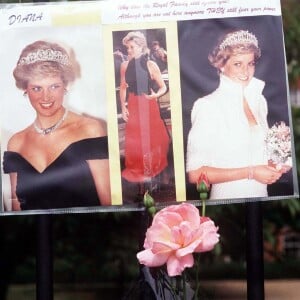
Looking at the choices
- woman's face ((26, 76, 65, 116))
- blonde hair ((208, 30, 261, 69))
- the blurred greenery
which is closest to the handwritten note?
blonde hair ((208, 30, 261, 69))

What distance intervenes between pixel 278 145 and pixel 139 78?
2.06 feet

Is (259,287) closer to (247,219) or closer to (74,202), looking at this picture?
(247,219)

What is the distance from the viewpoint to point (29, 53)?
10.00ft

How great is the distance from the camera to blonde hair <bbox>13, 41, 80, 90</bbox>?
304 cm

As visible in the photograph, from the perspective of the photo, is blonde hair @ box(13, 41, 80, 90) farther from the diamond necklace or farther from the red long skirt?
the red long skirt

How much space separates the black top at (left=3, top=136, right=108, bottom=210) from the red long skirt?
107 millimetres

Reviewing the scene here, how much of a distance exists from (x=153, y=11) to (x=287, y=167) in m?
0.85

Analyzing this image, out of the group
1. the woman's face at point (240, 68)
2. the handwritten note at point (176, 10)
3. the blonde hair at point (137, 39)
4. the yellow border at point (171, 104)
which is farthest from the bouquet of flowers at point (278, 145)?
the blonde hair at point (137, 39)

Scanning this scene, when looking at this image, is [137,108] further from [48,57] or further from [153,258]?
[153,258]

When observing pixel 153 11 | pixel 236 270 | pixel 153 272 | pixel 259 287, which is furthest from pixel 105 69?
pixel 236 270

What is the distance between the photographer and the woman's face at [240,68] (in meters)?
3.05

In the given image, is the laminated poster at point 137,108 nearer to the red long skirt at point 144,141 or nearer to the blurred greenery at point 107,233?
the red long skirt at point 144,141

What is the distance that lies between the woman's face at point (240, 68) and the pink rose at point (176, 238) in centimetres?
70

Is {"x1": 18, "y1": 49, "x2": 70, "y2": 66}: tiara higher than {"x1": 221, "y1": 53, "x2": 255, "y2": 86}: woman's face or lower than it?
higher
